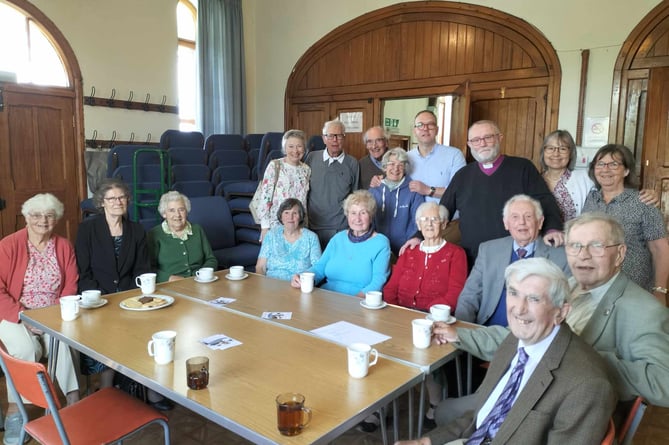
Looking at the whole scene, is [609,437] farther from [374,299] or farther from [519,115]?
[519,115]

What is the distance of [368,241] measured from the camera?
2691 millimetres

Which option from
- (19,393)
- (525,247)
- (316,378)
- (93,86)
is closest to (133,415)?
(19,393)

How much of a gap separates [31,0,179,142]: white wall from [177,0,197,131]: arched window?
0.75 feet

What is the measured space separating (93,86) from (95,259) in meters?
4.09

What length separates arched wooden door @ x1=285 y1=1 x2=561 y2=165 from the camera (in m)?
5.21

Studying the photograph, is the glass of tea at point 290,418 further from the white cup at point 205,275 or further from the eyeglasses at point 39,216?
the eyeglasses at point 39,216

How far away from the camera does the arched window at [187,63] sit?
705 centimetres

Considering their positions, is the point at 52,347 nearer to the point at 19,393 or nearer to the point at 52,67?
the point at 19,393

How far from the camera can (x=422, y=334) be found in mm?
1717

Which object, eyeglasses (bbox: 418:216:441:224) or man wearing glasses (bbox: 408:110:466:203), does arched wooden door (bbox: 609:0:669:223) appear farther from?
eyeglasses (bbox: 418:216:441:224)

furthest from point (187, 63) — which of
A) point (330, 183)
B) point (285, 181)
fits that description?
point (330, 183)

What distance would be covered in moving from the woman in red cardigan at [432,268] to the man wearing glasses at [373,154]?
37.7 inches

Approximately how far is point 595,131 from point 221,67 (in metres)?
5.16

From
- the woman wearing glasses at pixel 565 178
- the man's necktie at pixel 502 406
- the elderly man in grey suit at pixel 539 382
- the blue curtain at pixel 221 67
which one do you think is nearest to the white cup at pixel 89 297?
the elderly man in grey suit at pixel 539 382
